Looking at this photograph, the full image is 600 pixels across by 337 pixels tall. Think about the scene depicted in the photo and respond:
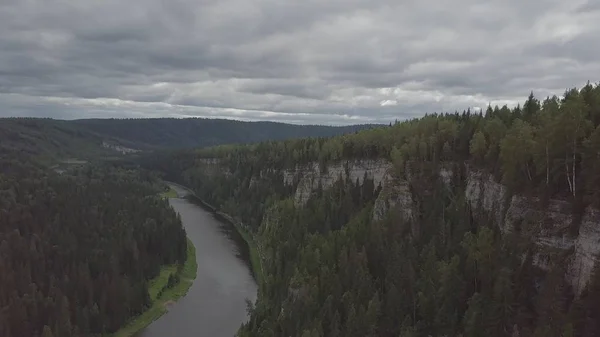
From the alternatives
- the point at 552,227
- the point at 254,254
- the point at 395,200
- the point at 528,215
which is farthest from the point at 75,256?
the point at 552,227

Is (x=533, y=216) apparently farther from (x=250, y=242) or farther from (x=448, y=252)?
(x=250, y=242)

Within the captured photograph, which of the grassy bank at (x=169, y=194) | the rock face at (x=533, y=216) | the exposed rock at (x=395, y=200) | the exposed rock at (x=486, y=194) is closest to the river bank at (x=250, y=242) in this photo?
the grassy bank at (x=169, y=194)

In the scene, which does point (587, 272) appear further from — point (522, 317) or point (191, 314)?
point (191, 314)

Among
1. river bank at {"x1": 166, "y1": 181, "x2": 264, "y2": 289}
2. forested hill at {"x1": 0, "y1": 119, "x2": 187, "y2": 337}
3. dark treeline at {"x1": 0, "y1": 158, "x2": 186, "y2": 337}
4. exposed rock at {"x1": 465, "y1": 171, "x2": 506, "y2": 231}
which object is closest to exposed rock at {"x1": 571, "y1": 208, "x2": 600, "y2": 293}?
exposed rock at {"x1": 465, "y1": 171, "x2": 506, "y2": 231}

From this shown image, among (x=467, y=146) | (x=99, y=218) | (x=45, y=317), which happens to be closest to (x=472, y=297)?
(x=467, y=146)

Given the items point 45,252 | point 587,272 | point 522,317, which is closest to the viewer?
point 587,272

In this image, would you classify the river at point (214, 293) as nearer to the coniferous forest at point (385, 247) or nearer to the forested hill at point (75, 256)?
the coniferous forest at point (385, 247)
